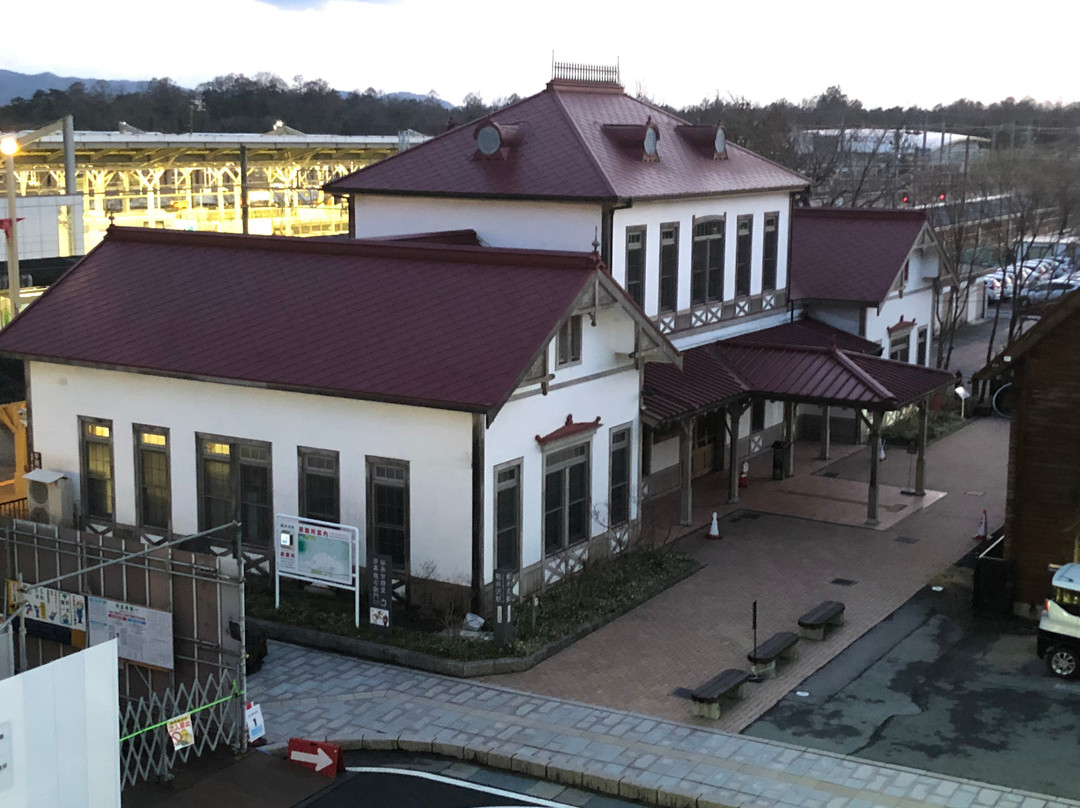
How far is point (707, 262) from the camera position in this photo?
30609 millimetres

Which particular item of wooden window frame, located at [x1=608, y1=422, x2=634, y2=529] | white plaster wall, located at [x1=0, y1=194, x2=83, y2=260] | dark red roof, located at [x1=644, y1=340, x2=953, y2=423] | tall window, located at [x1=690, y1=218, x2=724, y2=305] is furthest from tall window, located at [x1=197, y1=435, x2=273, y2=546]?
white plaster wall, located at [x1=0, y1=194, x2=83, y2=260]

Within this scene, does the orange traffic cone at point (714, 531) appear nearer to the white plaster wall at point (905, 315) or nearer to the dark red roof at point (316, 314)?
the dark red roof at point (316, 314)

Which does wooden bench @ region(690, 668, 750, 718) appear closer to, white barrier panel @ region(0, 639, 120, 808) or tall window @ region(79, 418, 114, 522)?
white barrier panel @ region(0, 639, 120, 808)

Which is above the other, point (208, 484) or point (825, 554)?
point (208, 484)

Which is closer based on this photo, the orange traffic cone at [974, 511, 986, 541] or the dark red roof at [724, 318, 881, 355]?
the orange traffic cone at [974, 511, 986, 541]

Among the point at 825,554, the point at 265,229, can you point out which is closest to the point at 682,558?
the point at 825,554

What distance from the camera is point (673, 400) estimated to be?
25469 mm

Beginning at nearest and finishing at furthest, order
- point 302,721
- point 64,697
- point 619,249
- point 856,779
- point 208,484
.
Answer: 1. point 64,697
2. point 856,779
3. point 302,721
4. point 208,484
5. point 619,249

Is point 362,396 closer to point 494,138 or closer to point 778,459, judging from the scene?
point 494,138

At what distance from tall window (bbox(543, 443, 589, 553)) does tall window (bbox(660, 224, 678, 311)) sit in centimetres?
766

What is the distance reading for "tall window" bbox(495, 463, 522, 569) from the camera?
20469 mm

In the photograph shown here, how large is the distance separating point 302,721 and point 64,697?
4.79m

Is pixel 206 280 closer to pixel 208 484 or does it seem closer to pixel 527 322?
pixel 208 484

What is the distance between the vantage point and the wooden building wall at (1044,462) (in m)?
21.1
